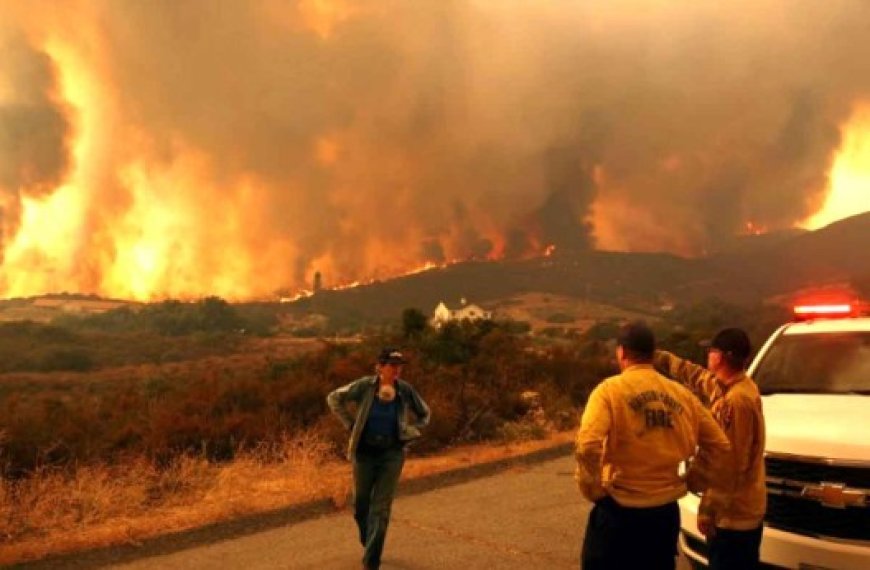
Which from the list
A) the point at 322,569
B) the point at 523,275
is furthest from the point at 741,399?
the point at 523,275

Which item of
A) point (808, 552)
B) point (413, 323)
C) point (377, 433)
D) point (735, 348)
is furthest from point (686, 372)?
point (413, 323)

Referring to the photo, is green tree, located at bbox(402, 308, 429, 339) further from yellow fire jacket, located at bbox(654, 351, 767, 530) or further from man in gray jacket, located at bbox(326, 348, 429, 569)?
yellow fire jacket, located at bbox(654, 351, 767, 530)

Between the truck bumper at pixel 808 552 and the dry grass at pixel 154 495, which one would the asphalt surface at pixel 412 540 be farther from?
the truck bumper at pixel 808 552

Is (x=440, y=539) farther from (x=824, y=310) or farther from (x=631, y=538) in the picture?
(x=824, y=310)

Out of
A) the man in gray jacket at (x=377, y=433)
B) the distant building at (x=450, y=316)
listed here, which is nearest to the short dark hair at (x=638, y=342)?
the man in gray jacket at (x=377, y=433)

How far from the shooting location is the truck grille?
3959 millimetres

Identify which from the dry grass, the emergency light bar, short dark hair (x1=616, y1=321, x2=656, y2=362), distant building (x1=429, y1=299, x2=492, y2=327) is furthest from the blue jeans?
distant building (x1=429, y1=299, x2=492, y2=327)

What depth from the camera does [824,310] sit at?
6129 millimetres

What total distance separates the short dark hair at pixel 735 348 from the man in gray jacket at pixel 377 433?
8.57 ft

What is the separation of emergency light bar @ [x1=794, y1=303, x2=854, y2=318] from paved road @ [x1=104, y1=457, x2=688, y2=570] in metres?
2.74

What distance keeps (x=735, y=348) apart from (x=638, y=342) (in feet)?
2.31

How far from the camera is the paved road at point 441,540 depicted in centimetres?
582

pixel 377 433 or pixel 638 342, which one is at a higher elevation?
pixel 638 342

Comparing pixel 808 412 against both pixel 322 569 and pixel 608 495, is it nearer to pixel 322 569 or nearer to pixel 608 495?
pixel 608 495
